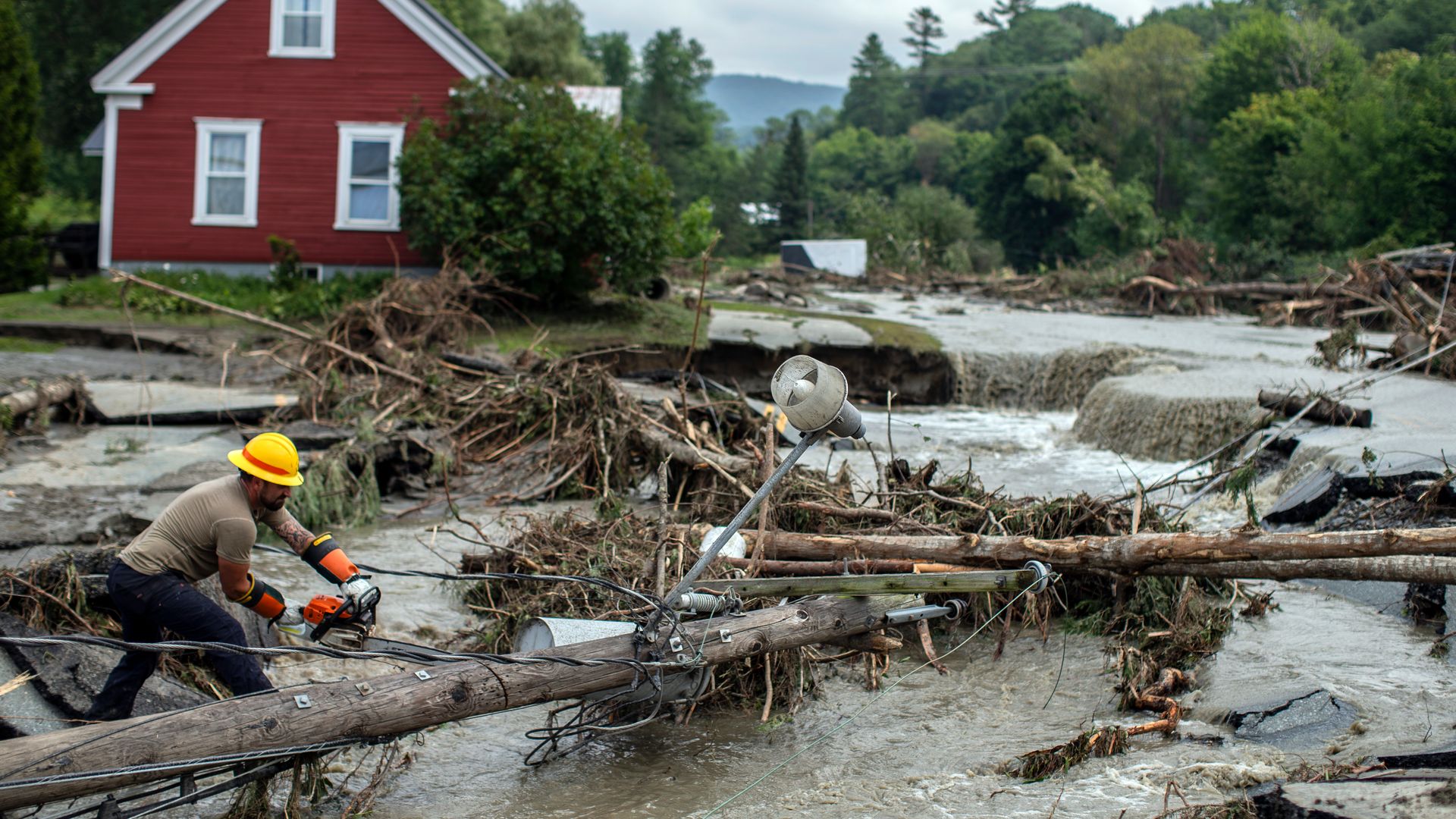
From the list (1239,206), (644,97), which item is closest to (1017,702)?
(1239,206)

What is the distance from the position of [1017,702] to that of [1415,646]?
7.36ft

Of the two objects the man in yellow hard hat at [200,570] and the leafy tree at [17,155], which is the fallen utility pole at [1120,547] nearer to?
the man in yellow hard hat at [200,570]

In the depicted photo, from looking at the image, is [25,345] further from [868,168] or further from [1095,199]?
[868,168]

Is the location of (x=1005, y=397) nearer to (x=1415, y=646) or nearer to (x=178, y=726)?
(x=1415, y=646)

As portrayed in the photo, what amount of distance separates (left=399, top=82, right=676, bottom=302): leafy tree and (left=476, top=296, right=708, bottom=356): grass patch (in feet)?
1.32

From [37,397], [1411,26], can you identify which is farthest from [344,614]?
[1411,26]

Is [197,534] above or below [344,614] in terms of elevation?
above

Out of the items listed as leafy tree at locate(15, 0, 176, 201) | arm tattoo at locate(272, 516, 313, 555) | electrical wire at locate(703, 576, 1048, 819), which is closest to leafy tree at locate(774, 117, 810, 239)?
leafy tree at locate(15, 0, 176, 201)

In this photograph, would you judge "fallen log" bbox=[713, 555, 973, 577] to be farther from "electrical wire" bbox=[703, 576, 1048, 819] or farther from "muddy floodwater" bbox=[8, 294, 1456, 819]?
"muddy floodwater" bbox=[8, 294, 1456, 819]

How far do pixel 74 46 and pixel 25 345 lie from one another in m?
30.7

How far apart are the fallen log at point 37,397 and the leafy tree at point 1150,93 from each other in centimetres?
5143

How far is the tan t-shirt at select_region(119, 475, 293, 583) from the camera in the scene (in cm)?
502

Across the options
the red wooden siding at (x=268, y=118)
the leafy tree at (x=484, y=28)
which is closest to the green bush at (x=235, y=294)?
the red wooden siding at (x=268, y=118)

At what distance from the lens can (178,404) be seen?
1184cm
